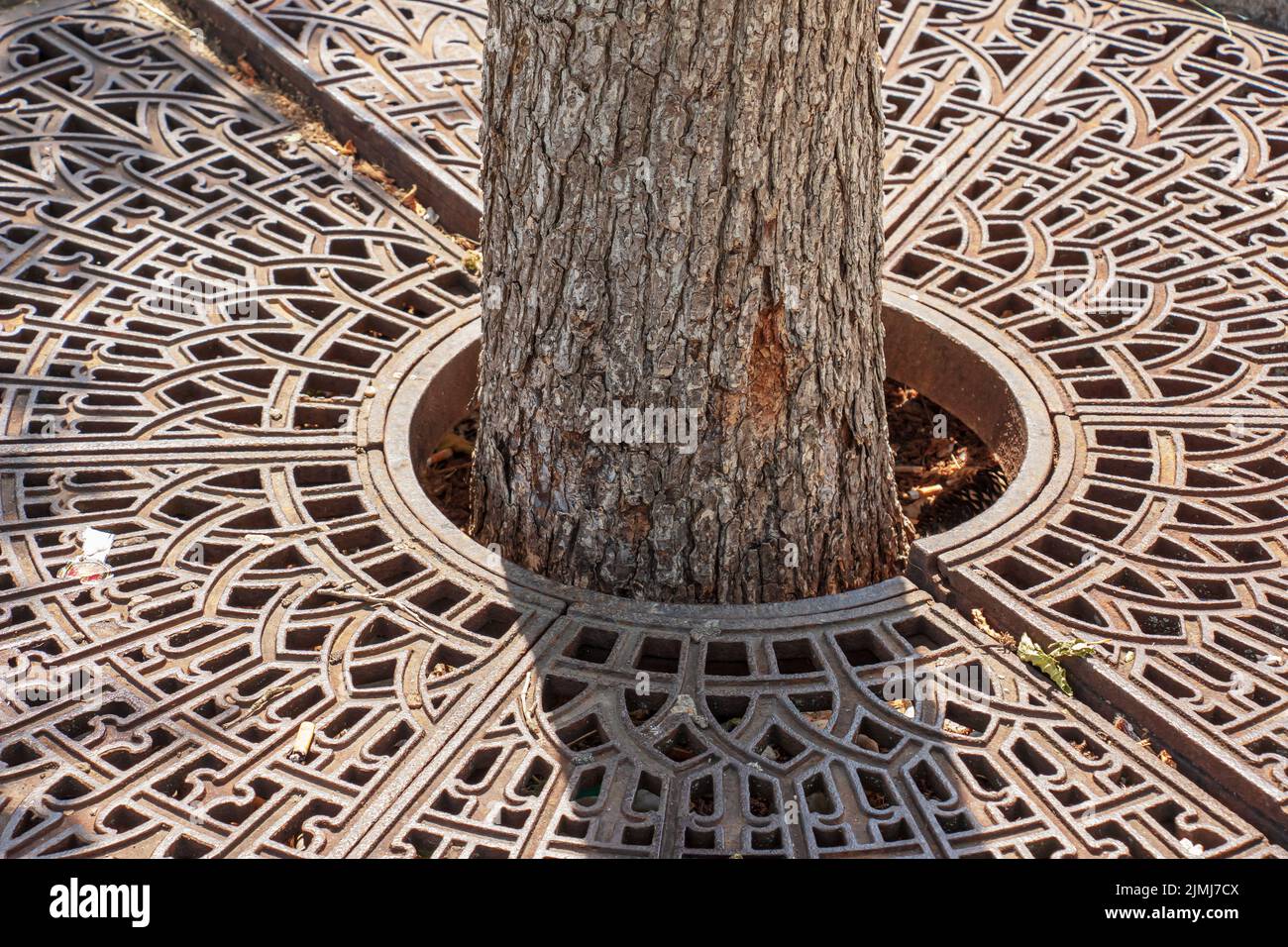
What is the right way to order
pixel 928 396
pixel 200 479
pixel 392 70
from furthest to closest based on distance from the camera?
pixel 392 70, pixel 928 396, pixel 200 479

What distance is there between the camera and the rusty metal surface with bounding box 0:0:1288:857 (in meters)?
2.48

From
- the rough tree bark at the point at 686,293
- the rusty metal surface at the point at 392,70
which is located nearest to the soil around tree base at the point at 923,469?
the rusty metal surface at the point at 392,70

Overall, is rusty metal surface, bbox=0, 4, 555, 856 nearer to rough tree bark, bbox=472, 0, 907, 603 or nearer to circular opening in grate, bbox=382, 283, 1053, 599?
circular opening in grate, bbox=382, 283, 1053, 599

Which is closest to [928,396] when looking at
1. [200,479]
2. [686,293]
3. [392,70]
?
[686,293]

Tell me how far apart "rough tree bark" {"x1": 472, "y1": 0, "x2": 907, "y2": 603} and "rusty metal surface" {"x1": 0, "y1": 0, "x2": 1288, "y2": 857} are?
0.58 feet

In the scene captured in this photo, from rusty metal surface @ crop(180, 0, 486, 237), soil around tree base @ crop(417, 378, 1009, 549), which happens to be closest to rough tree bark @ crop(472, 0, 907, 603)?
soil around tree base @ crop(417, 378, 1009, 549)

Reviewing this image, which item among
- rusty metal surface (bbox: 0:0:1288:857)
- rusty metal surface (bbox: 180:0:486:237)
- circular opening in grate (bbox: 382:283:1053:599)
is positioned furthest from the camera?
rusty metal surface (bbox: 180:0:486:237)

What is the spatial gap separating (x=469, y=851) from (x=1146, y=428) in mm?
1888

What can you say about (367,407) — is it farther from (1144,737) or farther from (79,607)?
(1144,737)

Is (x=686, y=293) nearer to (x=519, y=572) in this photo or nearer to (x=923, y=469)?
(x=519, y=572)

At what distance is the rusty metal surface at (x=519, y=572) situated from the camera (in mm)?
2477

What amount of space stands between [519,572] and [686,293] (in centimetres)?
69

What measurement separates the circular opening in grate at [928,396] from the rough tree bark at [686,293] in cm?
17

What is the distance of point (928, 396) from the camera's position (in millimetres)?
3789
